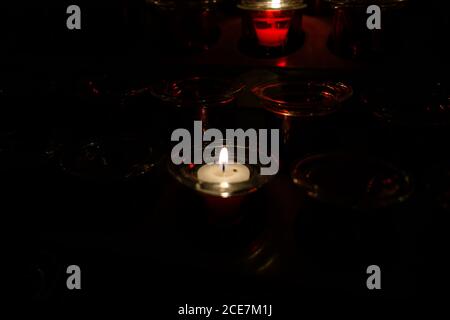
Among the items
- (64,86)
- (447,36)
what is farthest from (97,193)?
(447,36)

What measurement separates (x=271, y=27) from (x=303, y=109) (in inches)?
7.5

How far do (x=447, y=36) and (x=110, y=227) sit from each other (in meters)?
0.79

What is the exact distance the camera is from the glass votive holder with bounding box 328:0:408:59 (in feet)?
2.71

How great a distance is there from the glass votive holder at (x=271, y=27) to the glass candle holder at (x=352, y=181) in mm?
274

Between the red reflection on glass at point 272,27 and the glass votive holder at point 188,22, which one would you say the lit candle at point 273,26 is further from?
the glass votive holder at point 188,22

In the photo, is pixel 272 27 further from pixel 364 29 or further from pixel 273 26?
pixel 364 29

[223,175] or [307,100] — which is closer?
[223,175]

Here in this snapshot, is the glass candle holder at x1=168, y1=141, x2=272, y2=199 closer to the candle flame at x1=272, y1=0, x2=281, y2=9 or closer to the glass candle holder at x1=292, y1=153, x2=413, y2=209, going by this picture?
the glass candle holder at x1=292, y1=153, x2=413, y2=209

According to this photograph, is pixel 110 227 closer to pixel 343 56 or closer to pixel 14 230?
pixel 14 230

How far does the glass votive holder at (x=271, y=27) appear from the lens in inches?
34.0

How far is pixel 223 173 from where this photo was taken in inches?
32.9

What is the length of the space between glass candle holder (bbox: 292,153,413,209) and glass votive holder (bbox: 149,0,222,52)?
1.25ft

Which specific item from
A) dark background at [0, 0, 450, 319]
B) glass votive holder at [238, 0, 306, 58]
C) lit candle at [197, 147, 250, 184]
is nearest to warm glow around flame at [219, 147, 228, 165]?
lit candle at [197, 147, 250, 184]

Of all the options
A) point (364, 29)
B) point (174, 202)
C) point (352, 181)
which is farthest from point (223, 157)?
point (364, 29)
